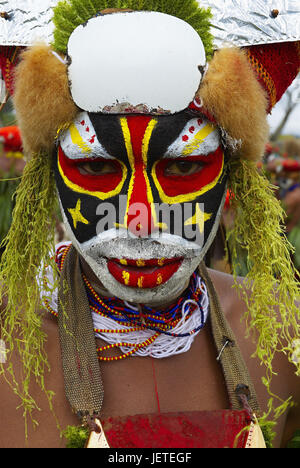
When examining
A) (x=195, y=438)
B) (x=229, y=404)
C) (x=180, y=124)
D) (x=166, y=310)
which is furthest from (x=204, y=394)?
(x=180, y=124)

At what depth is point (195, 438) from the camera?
158cm

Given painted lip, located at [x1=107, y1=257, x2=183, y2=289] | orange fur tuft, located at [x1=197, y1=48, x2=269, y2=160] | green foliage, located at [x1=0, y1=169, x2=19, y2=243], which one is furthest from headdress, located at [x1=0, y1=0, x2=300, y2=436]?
green foliage, located at [x1=0, y1=169, x2=19, y2=243]

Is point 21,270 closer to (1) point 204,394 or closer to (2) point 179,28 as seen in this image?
(1) point 204,394

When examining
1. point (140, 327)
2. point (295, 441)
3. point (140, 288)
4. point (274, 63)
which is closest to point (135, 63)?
point (274, 63)

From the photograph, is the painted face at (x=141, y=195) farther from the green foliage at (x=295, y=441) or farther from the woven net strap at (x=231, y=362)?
the green foliage at (x=295, y=441)

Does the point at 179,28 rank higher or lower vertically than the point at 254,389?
higher

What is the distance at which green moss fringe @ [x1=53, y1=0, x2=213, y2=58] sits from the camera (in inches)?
74.5

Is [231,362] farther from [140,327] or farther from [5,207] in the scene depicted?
[5,207]

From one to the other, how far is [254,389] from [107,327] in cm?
57

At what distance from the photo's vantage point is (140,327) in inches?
81.7

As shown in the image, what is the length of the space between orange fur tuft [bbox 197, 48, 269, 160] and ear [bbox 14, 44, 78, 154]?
459 mm

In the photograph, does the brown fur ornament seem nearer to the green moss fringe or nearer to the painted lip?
the green moss fringe

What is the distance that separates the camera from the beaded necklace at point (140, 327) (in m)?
2.06

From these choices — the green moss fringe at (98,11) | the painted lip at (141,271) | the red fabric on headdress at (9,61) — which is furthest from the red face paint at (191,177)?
the red fabric on headdress at (9,61)
